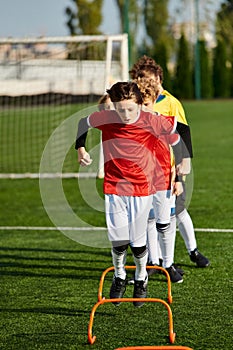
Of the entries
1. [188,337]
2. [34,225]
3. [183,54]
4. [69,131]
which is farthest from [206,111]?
[188,337]

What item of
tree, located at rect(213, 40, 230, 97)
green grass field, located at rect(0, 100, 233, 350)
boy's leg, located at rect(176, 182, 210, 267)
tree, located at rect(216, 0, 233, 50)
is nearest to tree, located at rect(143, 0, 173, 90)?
tree, located at rect(216, 0, 233, 50)

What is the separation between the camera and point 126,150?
6.59 meters

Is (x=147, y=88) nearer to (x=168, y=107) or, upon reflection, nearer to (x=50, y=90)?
(x=168, y=107)

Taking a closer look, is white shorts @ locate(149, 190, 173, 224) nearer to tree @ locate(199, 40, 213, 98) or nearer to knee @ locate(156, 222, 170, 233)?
knee @ locate(156, 222, 170, 233)

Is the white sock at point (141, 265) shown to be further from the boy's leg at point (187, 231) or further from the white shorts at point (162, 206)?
the boy's leg at point (187, 231)

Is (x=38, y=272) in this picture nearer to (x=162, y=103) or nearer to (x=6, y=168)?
(x=162, y=103)

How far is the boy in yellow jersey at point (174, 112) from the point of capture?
7.45 meters

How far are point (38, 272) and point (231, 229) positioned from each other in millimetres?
2827

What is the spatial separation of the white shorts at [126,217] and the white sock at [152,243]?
4.10ft

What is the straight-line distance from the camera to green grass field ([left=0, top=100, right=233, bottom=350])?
19.6ft

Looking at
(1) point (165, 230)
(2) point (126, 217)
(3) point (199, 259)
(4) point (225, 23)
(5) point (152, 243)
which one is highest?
(2) point (126, 217)

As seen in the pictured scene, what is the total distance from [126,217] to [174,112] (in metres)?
1.46

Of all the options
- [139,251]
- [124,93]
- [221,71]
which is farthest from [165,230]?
[221,71]

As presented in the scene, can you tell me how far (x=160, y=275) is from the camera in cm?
799
